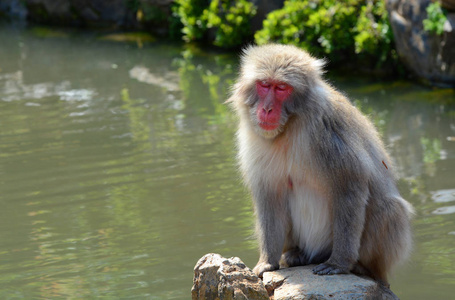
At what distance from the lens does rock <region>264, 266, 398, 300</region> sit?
4.14 m

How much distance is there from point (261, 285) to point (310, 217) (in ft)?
2.00

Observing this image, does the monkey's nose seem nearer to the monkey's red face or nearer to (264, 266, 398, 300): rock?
the monkey's red face

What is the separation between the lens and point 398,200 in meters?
4.59

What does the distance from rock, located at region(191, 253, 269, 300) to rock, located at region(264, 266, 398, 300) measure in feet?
0.54

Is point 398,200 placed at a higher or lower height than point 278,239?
higher

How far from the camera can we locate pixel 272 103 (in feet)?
13.8

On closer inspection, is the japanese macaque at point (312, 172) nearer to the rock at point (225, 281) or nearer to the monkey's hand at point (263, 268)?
the monkey's hand at point (263, 268)

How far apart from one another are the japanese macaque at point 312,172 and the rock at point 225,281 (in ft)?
1.36

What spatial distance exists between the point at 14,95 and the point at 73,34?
5450mm

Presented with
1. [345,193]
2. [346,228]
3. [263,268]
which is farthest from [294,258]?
[345,193]

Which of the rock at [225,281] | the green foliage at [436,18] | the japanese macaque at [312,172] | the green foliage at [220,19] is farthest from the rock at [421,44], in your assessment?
the rock at [225,281]

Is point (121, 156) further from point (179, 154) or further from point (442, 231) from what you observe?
point (442, 231)

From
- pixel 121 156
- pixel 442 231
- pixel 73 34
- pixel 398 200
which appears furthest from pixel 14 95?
pixel 398 200

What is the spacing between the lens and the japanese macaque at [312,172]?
426 cm
